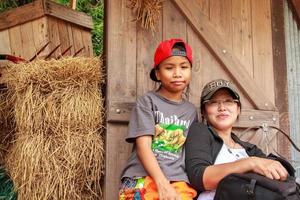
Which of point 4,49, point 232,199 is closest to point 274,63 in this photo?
point 232,199

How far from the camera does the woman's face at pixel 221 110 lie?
8.66ft

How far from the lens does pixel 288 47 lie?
349cm

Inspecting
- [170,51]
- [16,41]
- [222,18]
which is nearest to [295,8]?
[222,18]

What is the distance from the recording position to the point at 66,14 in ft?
12.8

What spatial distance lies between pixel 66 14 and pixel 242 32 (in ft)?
4.93

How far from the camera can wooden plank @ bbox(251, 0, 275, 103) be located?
10.7ft

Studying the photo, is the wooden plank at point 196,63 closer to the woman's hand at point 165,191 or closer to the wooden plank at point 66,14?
the woman's hand at point 165,191

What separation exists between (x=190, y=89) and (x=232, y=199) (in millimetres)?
1130

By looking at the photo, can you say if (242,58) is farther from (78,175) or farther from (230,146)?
(78,175)

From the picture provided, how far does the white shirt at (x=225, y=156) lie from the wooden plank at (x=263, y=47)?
0.76 meters

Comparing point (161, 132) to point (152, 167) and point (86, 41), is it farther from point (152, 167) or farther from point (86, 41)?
point (86, 41)

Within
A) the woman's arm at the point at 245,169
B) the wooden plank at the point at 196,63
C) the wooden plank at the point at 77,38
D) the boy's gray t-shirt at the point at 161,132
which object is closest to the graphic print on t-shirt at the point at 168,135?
the boy's gray t-shirt at the point at 161,132

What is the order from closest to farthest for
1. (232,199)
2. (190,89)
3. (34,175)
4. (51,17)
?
(232,199) < (34,175) < (190,89) < (51,17)

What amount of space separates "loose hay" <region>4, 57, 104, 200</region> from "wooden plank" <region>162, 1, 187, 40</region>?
604mm
